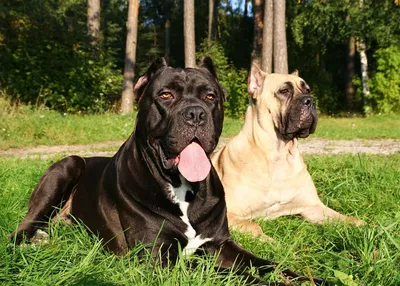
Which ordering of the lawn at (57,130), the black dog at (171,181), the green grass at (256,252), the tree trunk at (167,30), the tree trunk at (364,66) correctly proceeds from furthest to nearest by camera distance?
the tree trunk at (167,30)
the tree trunk at (364,66)
the lawn at (57,130)
the black dog at (171,181)
the green grass at (256,252)

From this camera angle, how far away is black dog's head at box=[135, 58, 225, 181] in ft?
7.99

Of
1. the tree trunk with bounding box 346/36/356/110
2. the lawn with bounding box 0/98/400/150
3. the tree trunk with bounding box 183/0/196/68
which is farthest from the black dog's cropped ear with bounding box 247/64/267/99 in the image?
the tree trunk with bounding box 346/36/356/110

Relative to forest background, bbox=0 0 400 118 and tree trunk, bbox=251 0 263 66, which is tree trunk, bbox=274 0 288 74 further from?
tree trunk, bbox=251 0 263 66

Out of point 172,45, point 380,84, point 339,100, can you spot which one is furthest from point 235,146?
point 172,45

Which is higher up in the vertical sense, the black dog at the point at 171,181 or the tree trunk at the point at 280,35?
the tree trunk at the point at 280,35

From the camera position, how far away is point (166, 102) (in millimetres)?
2545

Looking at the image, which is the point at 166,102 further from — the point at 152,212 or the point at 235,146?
the point at 235,146

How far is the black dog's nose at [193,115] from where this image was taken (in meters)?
2.42

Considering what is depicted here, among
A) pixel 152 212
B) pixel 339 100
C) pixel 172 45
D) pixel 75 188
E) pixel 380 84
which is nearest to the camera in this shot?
pixel 152 212

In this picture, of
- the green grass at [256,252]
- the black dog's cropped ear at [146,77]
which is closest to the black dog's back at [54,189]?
the green grass at [256,252]

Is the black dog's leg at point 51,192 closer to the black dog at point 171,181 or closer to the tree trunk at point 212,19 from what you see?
the black dog at point 171,181

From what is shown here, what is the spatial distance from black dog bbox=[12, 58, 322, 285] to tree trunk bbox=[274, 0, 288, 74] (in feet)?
35.3

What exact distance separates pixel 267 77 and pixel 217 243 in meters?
1.94

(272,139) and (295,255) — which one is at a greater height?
(272,139)
